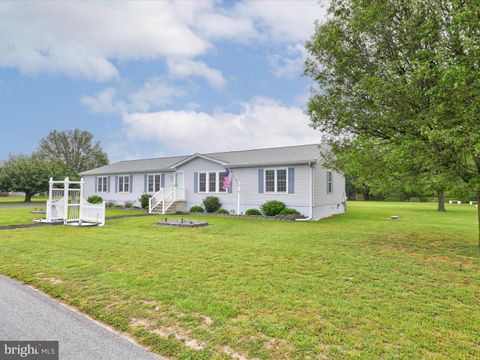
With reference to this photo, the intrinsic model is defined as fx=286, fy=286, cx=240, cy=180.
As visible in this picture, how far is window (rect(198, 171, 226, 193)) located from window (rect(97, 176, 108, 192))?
11.2 meters

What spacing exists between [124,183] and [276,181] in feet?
47.4

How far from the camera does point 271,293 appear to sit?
177 inches

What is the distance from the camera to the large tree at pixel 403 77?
6570 mm

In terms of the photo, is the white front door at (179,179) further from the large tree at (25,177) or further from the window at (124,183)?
the large tree at (25,177)

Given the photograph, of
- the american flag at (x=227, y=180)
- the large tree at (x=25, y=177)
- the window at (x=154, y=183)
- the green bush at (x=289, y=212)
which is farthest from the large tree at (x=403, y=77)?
the large tree at (x=25, y=177)

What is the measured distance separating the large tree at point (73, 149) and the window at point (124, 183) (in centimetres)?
3562

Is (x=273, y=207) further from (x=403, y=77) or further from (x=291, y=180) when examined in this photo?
(x=403, y=77)

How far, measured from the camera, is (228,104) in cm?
2569

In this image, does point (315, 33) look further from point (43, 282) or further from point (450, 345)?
point (43, 282)

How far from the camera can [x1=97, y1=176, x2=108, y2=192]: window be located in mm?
26438

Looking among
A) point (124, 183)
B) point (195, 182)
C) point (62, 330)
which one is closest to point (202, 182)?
point (195, 182)

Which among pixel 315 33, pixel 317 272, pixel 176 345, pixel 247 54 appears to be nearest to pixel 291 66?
pixel 247 54

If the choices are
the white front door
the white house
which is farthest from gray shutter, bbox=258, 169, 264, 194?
the white front door

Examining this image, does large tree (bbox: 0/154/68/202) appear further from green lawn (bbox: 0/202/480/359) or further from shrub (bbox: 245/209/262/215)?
green lawn (bbox: 0/202/480/359)
